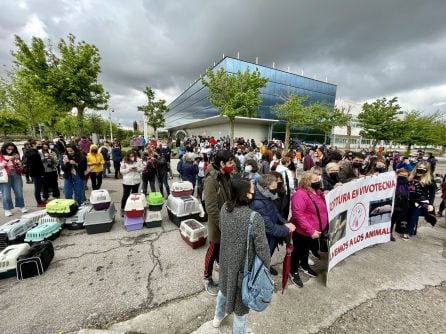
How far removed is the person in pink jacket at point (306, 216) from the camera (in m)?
2.63

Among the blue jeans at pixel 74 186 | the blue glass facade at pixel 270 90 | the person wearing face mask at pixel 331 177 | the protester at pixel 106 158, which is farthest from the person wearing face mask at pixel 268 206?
the blue glass facade at pixel 270 90

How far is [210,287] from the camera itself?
258 cm

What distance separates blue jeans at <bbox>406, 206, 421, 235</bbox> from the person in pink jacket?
10.1ft

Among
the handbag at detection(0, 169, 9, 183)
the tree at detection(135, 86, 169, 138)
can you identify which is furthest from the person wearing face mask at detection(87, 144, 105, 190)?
the tree at detection(135, 86, 169, 138)

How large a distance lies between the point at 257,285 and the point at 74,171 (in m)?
5.74

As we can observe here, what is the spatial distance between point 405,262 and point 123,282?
488 centimetres

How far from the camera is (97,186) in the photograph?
676 cm

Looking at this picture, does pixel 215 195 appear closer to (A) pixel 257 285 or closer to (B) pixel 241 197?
(B) pixel 241 197

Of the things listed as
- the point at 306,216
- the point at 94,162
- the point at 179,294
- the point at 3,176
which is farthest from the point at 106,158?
the point at 306,216

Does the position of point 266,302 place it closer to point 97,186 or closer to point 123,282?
point 123,282

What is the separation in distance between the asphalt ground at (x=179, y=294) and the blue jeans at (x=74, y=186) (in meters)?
2.02

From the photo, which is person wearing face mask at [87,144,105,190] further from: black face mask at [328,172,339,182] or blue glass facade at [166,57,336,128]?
blue glass facade at [166,57,336,128]

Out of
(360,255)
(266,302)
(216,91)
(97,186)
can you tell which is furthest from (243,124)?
(266,302)

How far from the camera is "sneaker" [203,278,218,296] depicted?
8.29ft
